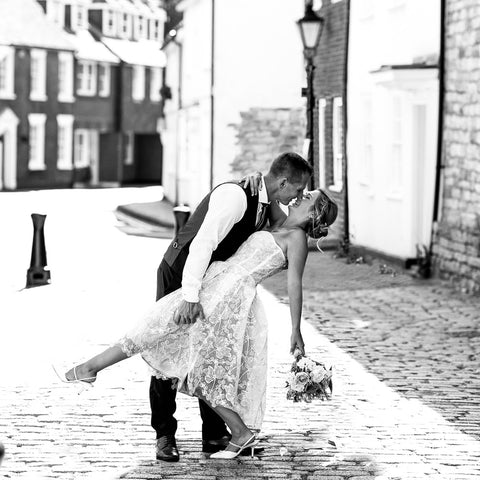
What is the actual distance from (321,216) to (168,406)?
1.31 meters

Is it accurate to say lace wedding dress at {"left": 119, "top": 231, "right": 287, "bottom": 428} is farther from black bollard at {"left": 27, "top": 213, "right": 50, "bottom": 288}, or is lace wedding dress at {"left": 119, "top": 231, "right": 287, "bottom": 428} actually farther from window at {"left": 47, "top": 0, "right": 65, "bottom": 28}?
window at {"left": 47, "top": 0, "right": 65, "bottom": 28}

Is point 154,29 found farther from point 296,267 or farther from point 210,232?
point 210,232

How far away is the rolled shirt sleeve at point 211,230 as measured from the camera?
6785 mm

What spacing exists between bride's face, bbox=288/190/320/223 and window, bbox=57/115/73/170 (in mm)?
50798

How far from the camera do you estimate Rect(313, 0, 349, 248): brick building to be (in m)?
22.8

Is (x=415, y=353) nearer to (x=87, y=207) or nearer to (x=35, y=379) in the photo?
(x=35, y=379)

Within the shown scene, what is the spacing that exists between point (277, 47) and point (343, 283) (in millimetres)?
15283

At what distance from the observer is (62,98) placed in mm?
57156

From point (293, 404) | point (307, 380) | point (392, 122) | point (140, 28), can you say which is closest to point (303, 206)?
point (307, 380)

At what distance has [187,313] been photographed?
272 inches

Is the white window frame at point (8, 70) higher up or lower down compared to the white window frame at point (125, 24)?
lower down

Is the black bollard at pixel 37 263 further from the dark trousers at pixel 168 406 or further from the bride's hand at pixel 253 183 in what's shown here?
the bride's hand at pixel 253 183

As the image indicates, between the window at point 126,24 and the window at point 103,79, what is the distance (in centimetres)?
450

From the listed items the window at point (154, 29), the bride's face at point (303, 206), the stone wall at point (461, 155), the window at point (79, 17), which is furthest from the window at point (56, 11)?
the bride's face at point (303, 206)
